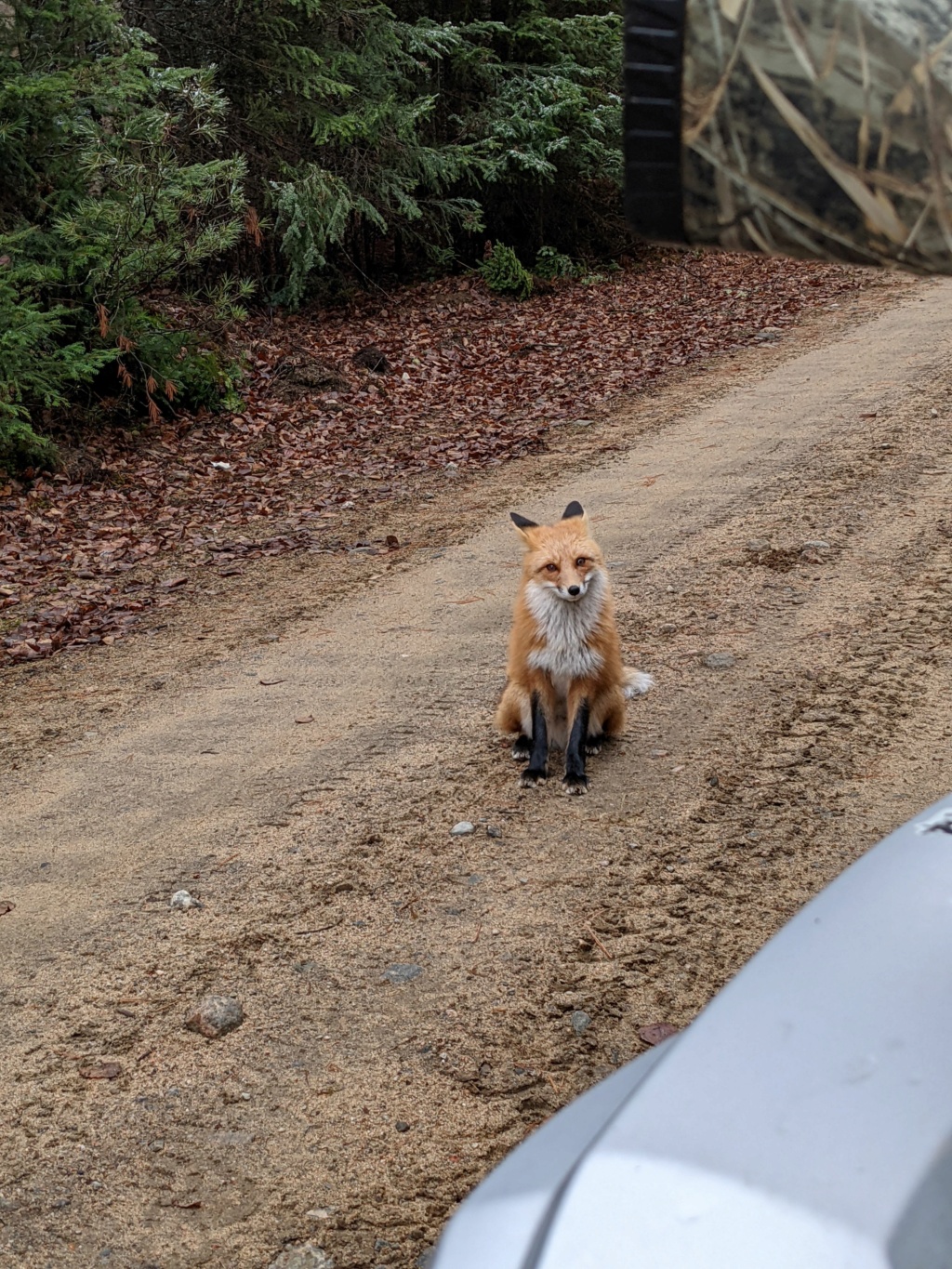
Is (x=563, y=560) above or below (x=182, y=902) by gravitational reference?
above

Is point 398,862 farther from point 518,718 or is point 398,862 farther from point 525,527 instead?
point 525,527

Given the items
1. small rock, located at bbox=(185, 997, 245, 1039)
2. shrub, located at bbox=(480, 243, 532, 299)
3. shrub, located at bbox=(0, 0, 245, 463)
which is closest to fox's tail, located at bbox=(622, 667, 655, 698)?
small rock, located at bbox=(185, 997, 245, 1039)

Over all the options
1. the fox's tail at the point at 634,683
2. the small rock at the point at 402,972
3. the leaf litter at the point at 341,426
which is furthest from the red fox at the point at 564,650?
the leaf litter at the point at 341,426

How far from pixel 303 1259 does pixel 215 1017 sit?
103 centimetres

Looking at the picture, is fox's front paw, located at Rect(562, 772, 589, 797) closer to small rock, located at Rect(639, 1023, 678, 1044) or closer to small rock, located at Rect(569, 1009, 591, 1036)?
small rock, located at Rect(569, 1009, 591, 1036)

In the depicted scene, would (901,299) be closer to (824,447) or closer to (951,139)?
(824,447)

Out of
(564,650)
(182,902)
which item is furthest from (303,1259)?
(564,650)

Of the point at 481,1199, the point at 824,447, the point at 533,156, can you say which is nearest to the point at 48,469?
the point at 824,447

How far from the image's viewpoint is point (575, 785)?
5.24m

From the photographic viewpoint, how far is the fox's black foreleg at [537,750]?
532cm

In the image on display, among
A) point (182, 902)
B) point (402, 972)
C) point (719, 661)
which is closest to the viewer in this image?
point (402, 972)

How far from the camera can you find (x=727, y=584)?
289 inches

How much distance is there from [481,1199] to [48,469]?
1038 centimetres

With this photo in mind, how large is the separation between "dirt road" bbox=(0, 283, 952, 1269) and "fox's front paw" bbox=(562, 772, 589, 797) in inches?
2.7
